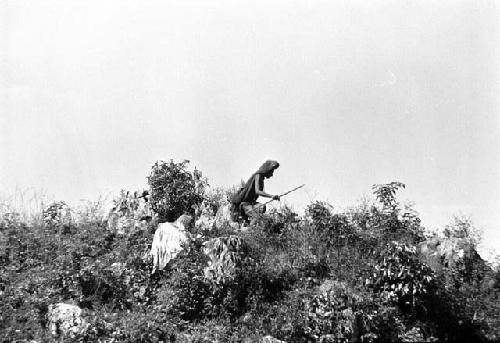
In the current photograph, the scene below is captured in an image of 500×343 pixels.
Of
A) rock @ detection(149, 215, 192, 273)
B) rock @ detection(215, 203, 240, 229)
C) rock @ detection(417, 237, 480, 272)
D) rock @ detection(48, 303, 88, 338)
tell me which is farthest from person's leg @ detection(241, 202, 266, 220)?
rock @ detection(48, 303, 88, 338)

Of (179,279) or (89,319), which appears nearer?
(89,319)

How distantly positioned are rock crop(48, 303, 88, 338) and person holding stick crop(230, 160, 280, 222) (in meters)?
5.26

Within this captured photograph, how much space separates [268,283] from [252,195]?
325 centimetres

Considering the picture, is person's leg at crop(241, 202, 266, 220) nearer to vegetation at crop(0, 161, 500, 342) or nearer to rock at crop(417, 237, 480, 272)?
vegetation at crop(0, 161, 500, 342)

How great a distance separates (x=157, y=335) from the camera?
10227 millimetres

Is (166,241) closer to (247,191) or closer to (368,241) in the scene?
(247,191)

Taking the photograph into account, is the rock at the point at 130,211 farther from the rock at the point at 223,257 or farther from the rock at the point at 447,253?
the rock at the point at 447,253

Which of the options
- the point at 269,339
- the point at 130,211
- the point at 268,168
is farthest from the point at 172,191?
the point at 269,339

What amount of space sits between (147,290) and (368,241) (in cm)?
558

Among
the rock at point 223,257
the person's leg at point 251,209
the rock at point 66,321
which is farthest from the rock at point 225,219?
the rock at point 66,321

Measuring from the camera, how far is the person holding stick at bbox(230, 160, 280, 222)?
13969mm

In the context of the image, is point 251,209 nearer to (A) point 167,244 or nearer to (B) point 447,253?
(A) point 167,244

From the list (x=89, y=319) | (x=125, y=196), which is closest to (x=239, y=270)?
(x=89, y=319)

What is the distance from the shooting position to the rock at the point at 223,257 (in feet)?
36.5
